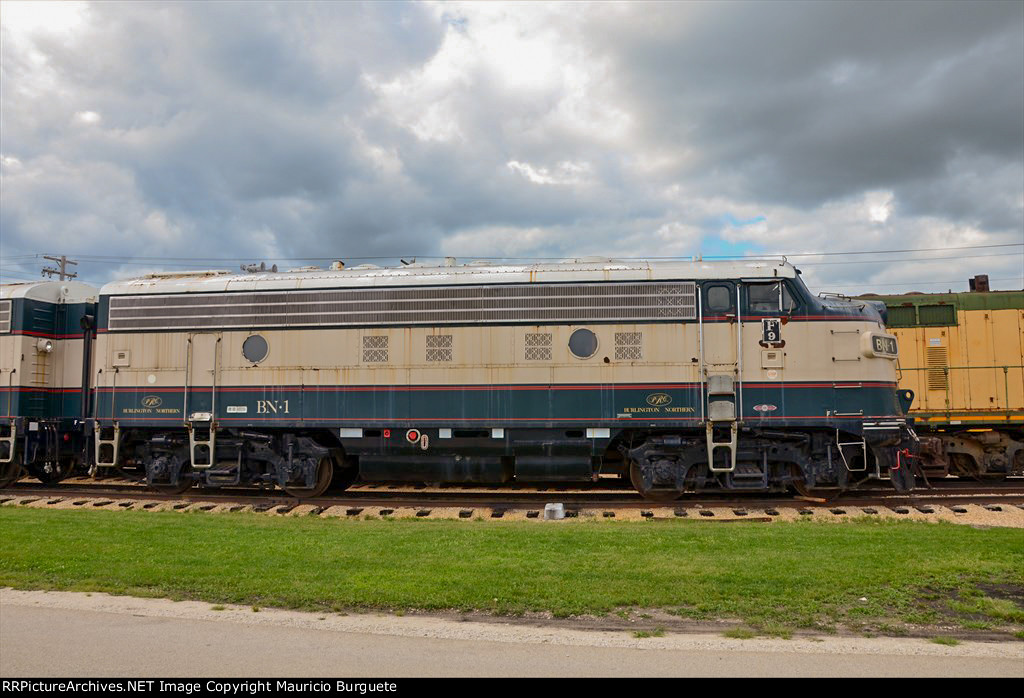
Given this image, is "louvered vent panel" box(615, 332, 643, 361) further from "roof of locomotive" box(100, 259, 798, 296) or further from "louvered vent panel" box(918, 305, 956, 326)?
"louvered vent panel" box(918, 305, 956, 326)

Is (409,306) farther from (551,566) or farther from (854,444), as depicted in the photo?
(854,444)

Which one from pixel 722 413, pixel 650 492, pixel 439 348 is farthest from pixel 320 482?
pixel 722 413

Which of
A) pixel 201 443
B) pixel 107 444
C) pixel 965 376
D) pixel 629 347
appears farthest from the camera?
pixel 965 376

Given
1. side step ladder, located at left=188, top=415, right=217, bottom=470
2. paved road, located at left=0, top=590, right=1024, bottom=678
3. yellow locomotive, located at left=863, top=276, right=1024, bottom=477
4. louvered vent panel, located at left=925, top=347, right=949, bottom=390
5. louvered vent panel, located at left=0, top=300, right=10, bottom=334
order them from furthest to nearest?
louvered vent panel, located at left=925, top=347, right=949, bottom=390
yellow locomotive, located at left=863, top=276, right=1024, bottom=477
louvered vent panel, located at left=0, top=300, right=10, bottom=334
side step ladder, located at left=188, top=415, right=217, bottom=470
paved road, located at left=0, top=590, right=1024, bottom=678

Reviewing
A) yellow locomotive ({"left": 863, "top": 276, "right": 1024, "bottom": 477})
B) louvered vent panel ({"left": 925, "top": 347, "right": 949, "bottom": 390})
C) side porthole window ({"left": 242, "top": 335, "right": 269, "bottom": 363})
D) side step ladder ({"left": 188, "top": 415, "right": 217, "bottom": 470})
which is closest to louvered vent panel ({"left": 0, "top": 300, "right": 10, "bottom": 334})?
side step ladder ({"left": 188, "top": 415, "right": 217, "bottom": 470})

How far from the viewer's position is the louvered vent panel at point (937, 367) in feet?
54.8

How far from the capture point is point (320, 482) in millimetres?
14242

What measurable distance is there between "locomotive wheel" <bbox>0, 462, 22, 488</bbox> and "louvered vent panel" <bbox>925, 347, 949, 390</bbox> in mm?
20834

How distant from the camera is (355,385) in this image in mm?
13789

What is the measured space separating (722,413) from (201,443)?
32.5ft

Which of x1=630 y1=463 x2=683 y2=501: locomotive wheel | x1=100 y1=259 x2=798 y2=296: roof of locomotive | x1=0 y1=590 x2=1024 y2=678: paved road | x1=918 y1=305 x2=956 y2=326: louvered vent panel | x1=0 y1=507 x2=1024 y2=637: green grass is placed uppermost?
x1=100 y1=259 x2=798 y2=296: roof of locomotive

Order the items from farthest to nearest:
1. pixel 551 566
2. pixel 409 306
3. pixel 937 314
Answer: pixel 937 314 → pixel 409 306 → pixel 551 566

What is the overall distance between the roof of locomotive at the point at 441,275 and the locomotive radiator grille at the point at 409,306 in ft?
0.49

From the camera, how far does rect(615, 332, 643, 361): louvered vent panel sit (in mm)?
12953
